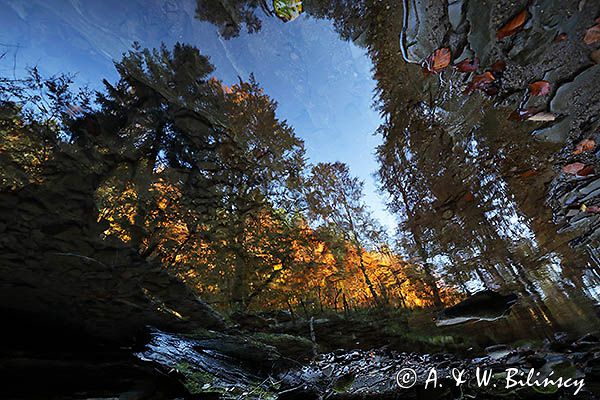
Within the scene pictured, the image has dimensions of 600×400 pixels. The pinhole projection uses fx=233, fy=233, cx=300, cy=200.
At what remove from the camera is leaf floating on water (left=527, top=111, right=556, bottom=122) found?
279 centimetres

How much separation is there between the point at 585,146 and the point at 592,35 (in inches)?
72.3

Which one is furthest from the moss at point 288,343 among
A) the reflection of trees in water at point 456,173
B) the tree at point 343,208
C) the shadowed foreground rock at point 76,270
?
the reflection of trees in water at point 456,173

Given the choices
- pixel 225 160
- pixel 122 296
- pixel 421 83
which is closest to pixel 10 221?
pixel 122 296

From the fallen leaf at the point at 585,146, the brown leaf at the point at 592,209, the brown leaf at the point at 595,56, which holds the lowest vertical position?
the brown leaf at the point at 592,209

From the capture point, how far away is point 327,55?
2885 millimetres

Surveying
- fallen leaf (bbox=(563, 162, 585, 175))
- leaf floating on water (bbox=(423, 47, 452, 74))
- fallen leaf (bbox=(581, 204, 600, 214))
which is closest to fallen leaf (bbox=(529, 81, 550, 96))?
leaf floating on water (bbox=(423, 47, 452, 74))

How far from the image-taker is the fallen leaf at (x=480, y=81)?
248 centimetres

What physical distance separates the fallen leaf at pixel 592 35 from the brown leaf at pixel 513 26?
0.56m

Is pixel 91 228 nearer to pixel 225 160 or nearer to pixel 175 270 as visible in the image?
pixel 175 270

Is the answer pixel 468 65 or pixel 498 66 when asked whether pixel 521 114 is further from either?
pixel 468 65

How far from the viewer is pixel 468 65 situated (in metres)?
2.43

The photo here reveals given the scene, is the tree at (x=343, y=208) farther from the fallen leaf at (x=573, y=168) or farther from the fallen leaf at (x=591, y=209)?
the fallen leaf at (x=591, y=209)

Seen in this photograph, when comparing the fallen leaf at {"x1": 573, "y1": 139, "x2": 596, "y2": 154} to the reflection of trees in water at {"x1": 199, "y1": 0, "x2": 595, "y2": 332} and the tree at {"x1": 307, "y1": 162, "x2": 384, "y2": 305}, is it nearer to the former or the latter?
the reflection of trees in water at {"x1": 199, "y1": 0, "x2": 595, "y2": 332}

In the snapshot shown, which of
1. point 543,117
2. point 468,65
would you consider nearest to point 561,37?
point 468,65
